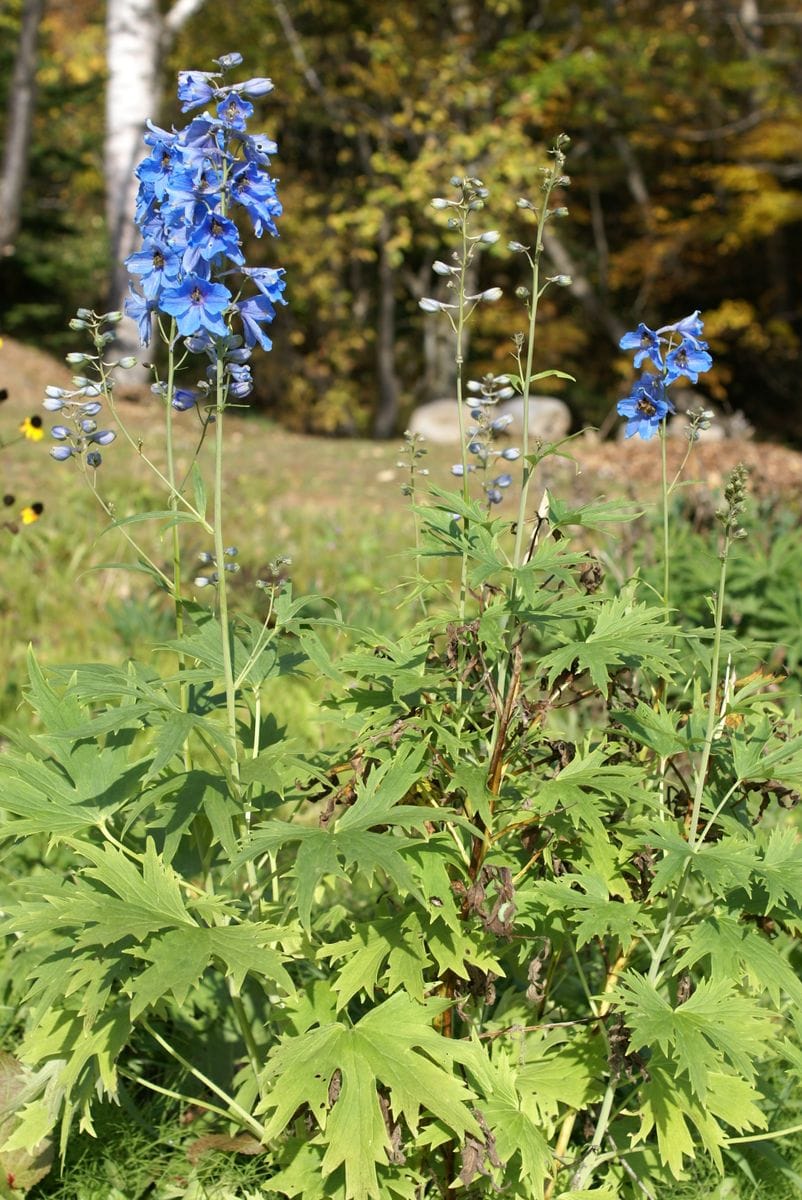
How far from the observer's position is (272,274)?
1820mm

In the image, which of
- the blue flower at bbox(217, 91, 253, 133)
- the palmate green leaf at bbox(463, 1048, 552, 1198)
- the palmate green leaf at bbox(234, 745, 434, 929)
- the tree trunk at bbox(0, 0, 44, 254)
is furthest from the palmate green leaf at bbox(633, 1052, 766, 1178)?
the tree trunk at bbox(0, 0, 44, 254)

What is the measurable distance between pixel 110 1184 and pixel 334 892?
0.80 m

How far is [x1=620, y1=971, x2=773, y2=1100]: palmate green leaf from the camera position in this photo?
1.55 metres

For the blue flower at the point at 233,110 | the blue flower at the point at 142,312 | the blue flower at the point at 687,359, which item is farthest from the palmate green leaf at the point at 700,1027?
the blue flower at the point at 233,110

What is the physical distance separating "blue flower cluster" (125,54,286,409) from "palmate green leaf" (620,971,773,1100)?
1.13m

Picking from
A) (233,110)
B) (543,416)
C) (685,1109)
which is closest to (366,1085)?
(685,1109)

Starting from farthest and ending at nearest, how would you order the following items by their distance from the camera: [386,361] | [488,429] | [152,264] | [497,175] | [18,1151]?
[386,361]
[497,175]
[488,429]
[18,1151]
[152,264]

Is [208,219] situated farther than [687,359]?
No

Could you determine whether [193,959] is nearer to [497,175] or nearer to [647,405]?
[647,405]

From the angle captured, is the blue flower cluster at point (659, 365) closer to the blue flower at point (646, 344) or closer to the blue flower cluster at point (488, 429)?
the blue flower at point (646, 344)

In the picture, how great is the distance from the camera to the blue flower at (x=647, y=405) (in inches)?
82.1

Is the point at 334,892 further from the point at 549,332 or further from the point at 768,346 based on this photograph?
the point at 768,346

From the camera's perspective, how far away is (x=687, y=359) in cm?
208

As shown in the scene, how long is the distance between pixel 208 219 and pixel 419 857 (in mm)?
1027
